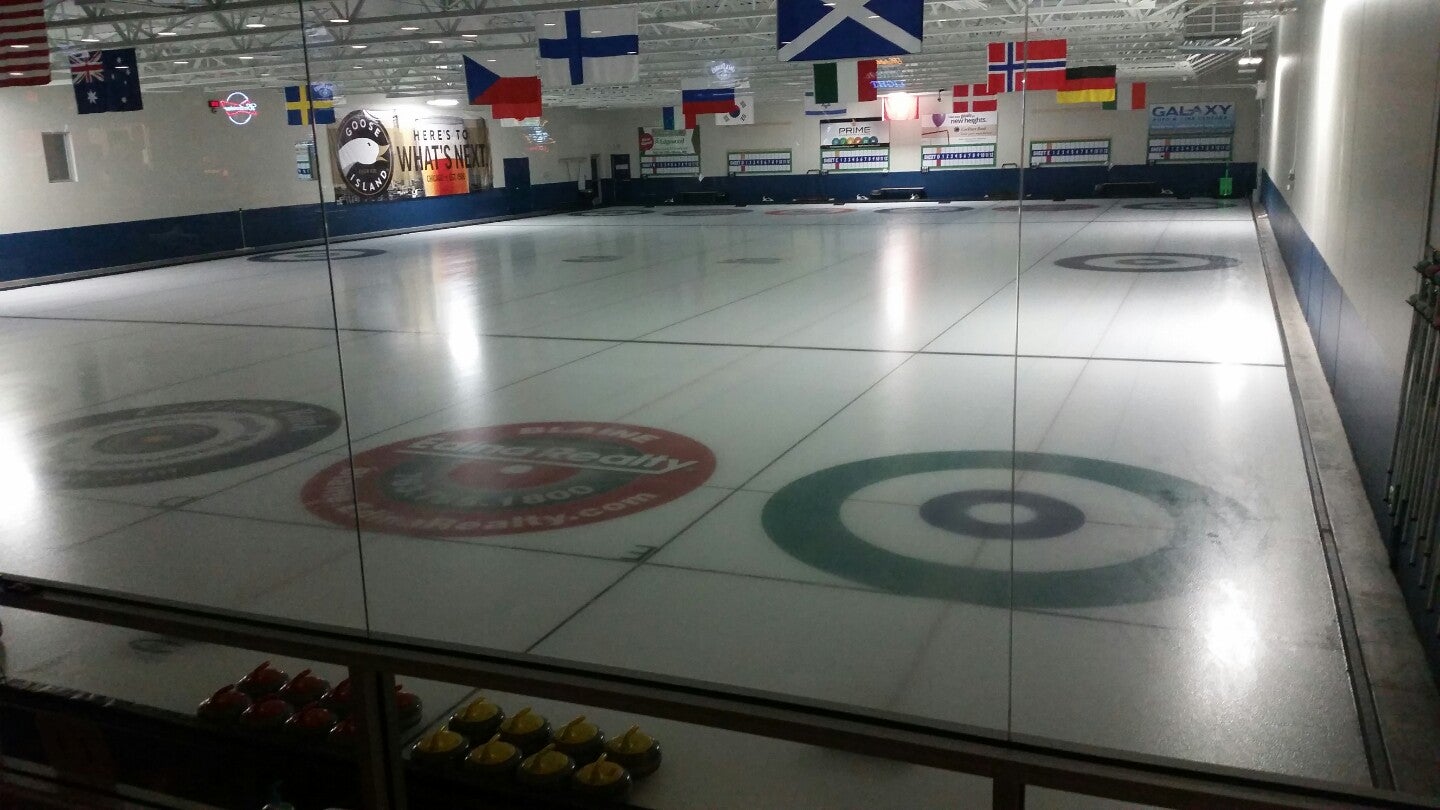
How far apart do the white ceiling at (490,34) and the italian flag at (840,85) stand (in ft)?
7.24

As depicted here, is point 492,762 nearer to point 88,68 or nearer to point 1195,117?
point 88,68

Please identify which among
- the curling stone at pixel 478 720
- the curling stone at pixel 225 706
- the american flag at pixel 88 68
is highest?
the american flag at pixel 88 68

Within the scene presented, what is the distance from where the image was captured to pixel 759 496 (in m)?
5.12

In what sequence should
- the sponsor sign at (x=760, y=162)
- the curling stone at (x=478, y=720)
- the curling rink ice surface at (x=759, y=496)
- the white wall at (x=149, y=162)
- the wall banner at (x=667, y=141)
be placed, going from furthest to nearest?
the wall banner at (x=667, y=141) → the sponsor sign at (x=760, y=162) → the white wall at (x=149, y=162) → the curling rink ice surface at (x=759, y=496) → the curling stone at (x=478, y=720)

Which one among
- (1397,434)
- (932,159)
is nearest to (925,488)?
(1397,434)

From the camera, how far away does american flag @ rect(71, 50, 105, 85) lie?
43.6ft

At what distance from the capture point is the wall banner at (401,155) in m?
22.7

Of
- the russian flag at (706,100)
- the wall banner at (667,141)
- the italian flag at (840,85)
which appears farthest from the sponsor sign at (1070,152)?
the italian flag at (840,85)

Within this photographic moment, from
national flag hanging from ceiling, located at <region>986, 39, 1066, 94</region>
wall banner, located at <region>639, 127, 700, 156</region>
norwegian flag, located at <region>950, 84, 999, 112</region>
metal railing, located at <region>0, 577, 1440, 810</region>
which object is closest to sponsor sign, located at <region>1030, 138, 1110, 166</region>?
norwegian flag, located at <region>950, 84, 999, 112</region>

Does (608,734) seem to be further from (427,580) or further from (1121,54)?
(1121,54)

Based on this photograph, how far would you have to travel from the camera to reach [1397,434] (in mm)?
3936

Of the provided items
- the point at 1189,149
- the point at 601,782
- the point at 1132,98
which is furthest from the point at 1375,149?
the point at 1189,149

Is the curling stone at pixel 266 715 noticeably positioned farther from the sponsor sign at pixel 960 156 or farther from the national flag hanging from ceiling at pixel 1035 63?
the sponsor sign at pixel 960 156

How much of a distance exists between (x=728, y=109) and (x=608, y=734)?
16124 millimetres
